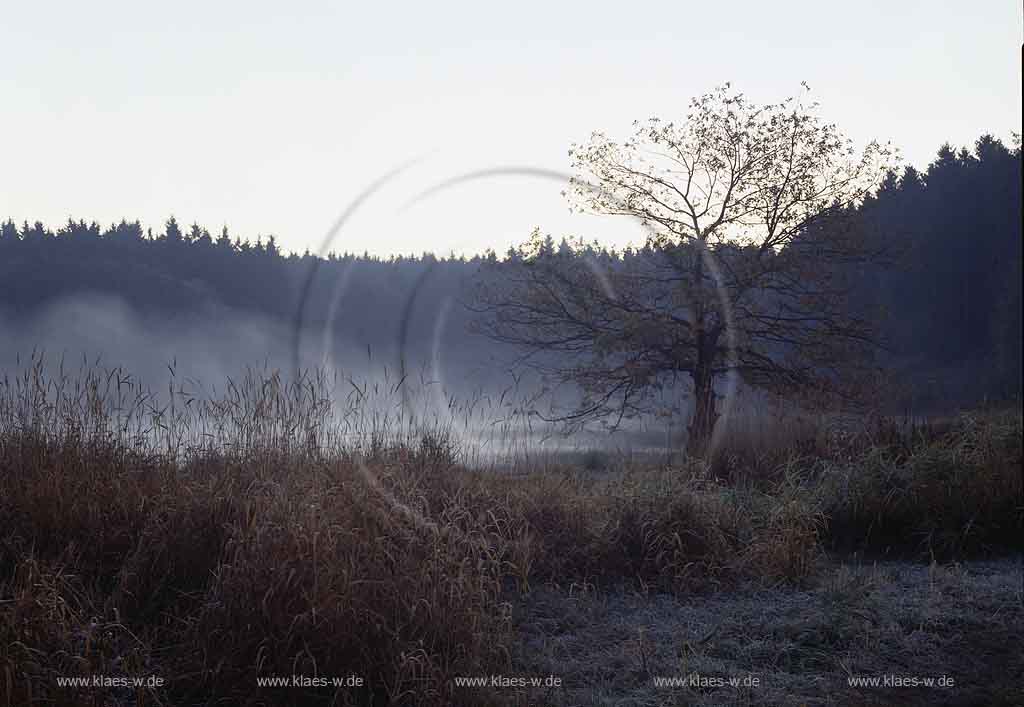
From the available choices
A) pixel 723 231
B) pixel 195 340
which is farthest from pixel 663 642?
pixel 195 340

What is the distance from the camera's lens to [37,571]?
396 centimetres

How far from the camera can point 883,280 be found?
113 ft

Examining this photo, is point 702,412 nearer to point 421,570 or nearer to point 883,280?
point 421,570

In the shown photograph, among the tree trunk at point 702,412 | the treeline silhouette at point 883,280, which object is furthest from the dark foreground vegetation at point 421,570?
the treeline silhouette at point 883,280

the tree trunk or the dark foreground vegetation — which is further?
the tree trunk

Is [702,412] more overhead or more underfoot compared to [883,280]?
more underfoot

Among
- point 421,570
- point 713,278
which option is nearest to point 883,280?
point 713,278

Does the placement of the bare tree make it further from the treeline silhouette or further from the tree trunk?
the treeline silhouette

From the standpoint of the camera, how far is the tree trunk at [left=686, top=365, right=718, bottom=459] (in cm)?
1116

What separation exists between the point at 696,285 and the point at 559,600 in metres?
6.91

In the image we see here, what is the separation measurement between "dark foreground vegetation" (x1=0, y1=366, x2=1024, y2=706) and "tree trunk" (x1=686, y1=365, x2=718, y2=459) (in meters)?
3.39

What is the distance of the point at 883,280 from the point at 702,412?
1027 inches

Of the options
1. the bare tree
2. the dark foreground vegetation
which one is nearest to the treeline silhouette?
the bare tree

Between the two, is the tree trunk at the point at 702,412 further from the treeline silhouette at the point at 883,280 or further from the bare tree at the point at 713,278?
the treeline silhouette at the point at 883,280
